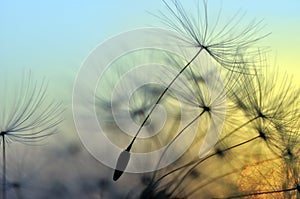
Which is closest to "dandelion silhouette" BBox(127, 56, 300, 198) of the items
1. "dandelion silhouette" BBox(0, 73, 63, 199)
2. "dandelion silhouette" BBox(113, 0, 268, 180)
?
"dandelion silhouette" BBox(113, 0, 268, 180)

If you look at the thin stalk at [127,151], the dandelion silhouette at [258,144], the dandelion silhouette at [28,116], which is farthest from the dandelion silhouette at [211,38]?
the dandelion silhouette at [28,116]

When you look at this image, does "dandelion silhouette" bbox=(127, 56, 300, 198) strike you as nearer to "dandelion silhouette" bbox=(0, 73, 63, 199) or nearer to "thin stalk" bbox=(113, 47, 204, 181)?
"thin stalk" bbox=(113, 47, 204, 181)

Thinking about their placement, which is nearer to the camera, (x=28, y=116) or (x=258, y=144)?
(x=28, y=116)

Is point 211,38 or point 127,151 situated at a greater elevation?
point 211,38

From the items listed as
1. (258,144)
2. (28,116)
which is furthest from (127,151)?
(258,144)

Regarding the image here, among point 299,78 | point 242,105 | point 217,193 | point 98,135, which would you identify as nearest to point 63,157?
point 98,135

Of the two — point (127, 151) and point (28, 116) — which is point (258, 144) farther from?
point (28, 116)
